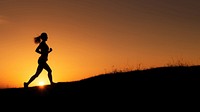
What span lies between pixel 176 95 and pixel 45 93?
469 cm

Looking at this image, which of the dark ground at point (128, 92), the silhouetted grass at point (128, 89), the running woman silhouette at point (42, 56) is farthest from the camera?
the running woman silhouette at point (42, 56)

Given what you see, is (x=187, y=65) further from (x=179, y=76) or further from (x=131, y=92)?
(x=131, y=92)

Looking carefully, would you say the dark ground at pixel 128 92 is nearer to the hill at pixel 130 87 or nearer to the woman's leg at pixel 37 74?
the hill at pixel 130 87

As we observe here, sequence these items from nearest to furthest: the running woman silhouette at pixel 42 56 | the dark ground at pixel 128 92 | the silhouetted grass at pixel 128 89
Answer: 1. the dark ground at pixel 128 92
2. the silhouetted grass at pixel 128 89
3. the running woman silhouette at pixel 42 56

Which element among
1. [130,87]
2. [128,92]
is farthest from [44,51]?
[128,92]

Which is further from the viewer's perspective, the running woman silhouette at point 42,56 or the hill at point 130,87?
the running woman silhouette at point 42,56

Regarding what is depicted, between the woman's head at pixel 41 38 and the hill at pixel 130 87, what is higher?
the woman's head at pixel 41 38

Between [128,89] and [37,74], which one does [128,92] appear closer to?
[128,89]

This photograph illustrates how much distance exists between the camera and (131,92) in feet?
35.4

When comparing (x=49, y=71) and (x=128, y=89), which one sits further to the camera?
(x=49, y=71)

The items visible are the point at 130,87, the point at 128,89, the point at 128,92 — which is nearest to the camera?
the point at 128,92

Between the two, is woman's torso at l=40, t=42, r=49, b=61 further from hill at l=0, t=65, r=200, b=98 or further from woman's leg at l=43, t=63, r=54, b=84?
hill at l=0, t=65, r=200, b=98

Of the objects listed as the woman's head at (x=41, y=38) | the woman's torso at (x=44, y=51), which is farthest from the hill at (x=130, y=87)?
the woman's head at (x=41, y=38)

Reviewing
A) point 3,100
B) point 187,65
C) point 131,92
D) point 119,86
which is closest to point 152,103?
point 131,92
